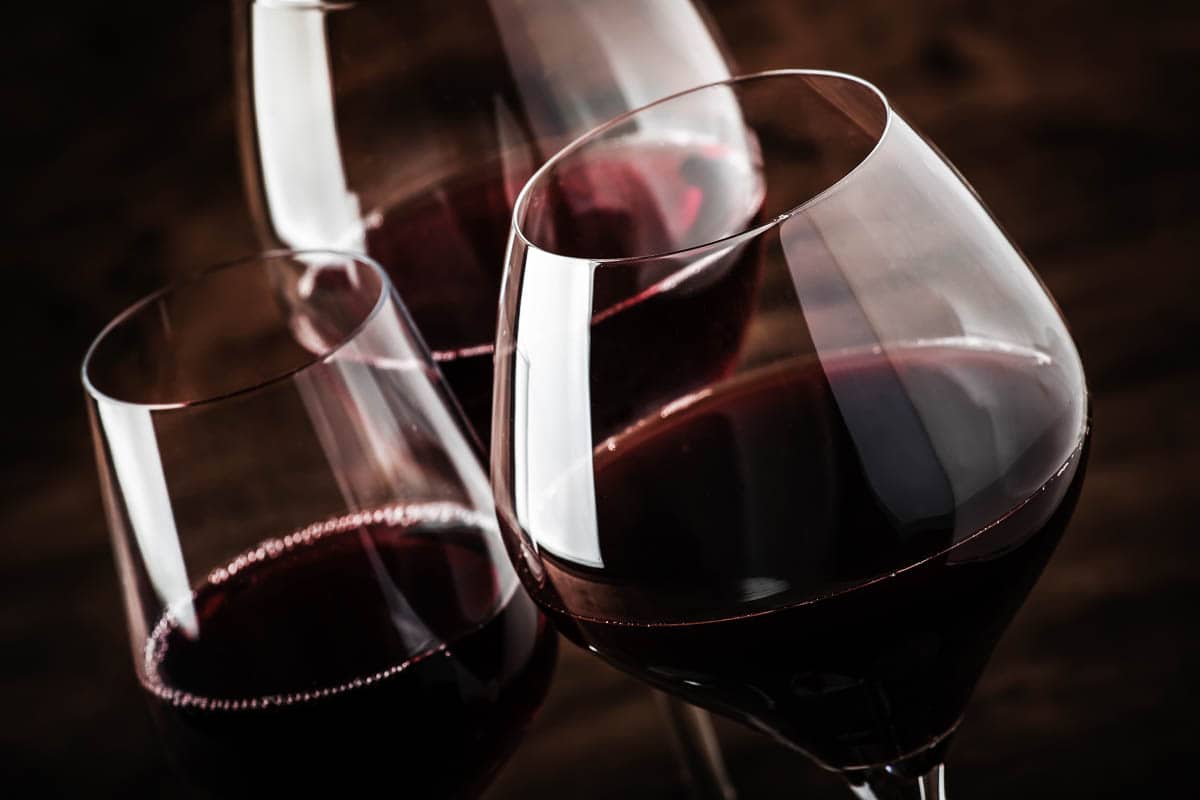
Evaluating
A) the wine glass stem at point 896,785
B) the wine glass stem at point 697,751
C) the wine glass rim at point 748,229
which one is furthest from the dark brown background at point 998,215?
the wine glass rim at point 748,229

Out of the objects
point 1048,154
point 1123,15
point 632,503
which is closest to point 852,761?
point 632,503

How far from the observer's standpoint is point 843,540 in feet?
1.23

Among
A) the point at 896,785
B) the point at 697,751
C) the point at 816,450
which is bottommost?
the point at 697,751

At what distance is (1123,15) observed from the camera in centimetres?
109

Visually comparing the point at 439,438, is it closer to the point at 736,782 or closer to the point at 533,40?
the point at 533,40

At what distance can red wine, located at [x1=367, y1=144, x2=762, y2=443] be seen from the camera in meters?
0.48

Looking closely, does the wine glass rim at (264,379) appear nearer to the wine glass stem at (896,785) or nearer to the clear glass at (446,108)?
the clear glass at (446,108)

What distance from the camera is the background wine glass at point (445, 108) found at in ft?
1.77

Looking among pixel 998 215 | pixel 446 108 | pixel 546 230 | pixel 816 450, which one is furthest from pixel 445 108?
pixel 998 215

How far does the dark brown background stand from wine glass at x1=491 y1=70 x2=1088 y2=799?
0.23 meters

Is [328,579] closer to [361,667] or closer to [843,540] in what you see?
[361,667]

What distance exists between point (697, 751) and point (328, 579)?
0.21m

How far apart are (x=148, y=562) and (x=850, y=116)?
0.23m

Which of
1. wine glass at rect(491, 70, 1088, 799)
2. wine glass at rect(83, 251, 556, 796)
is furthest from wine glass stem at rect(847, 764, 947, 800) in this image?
wine glass at rect(83, 251, 556, 796)
